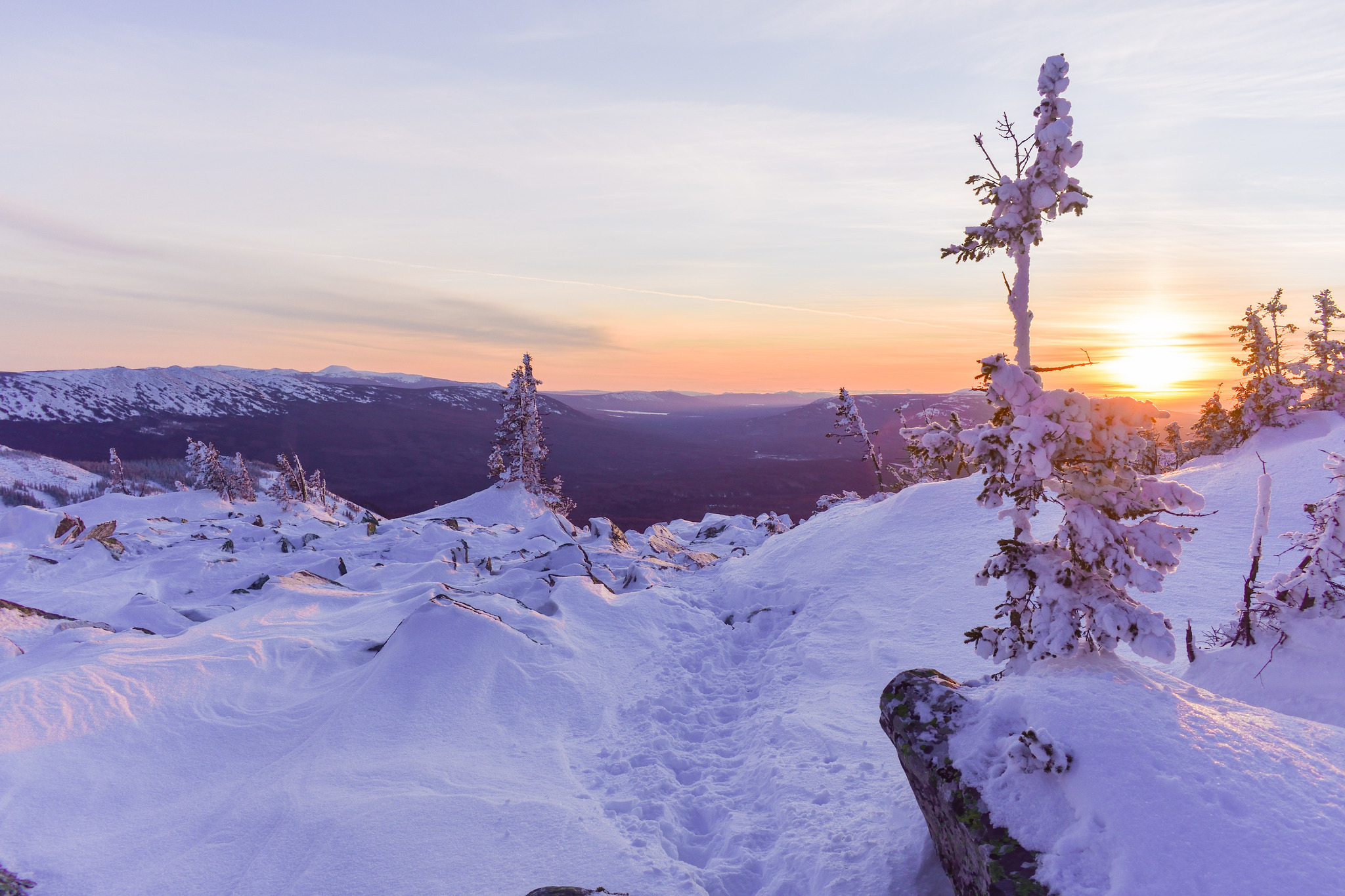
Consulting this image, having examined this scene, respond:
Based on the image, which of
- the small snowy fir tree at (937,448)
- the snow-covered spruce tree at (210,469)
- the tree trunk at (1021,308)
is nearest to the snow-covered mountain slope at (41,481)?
the snow-covered spruce tree at (210,469)

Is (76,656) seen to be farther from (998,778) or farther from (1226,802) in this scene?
(1226,802)

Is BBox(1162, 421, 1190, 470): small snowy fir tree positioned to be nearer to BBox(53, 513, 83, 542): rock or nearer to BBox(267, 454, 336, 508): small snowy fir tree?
BBox(53, 513, 83, 542): rock

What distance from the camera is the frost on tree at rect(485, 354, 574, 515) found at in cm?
4338

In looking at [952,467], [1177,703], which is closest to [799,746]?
[1177,703]

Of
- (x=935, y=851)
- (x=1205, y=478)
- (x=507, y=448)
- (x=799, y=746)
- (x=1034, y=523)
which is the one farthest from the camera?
(x=507, y=448)

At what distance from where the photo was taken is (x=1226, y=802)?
11.3ft

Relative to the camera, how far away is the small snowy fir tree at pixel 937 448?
5.36 meters

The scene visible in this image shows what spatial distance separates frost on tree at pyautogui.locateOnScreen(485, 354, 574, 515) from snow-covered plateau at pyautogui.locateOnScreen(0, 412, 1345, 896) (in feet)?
97.9

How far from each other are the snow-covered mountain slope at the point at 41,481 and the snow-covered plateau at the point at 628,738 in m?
126

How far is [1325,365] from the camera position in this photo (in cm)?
2594

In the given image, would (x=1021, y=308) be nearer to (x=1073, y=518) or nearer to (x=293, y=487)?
(x=1073, y=518)

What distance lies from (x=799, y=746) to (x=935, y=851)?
2479mm

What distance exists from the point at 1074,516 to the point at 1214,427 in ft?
116

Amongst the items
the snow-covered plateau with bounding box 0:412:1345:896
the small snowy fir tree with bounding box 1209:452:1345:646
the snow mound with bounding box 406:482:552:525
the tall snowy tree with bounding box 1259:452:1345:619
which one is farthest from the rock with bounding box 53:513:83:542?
the tall snowy tree with bounding box 1259:452:1345:619
